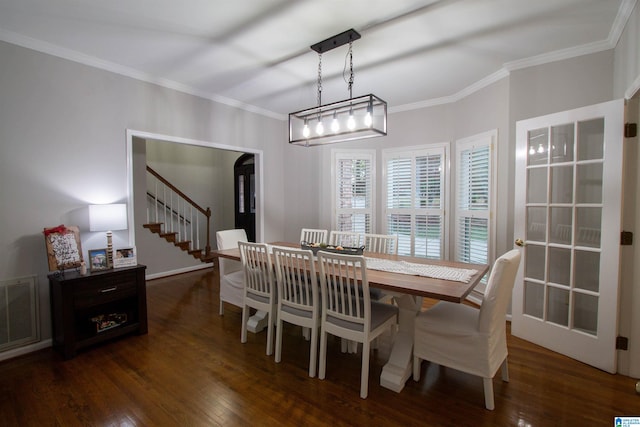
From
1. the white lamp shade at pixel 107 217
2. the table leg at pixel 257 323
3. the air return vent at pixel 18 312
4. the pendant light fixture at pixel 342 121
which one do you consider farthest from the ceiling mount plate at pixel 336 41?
the air return vent at pixel 18 312

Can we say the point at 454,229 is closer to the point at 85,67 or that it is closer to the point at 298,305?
the point at 298,305

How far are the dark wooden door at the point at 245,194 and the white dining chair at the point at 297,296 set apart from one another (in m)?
4.38

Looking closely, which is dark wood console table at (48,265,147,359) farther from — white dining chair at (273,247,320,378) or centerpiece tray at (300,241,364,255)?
centerpiece tray at (300,241,364,255)

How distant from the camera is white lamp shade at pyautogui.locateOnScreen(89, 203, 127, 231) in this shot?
110 inches

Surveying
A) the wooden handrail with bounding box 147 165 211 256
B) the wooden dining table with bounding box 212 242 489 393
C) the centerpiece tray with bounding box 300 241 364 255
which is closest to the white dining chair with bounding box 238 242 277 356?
the centerpiece tray with bounding box 300 241 364 255

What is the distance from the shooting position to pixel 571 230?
8.43 feet

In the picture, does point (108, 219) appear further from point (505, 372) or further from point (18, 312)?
point (505, 372)

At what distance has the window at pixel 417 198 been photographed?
4.18 m

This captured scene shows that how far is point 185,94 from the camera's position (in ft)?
12.3

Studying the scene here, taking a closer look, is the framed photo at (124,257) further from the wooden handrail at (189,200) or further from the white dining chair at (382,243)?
the wooden handrail at (189,200)

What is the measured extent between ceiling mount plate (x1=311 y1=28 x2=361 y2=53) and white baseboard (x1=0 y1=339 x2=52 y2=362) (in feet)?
12.0

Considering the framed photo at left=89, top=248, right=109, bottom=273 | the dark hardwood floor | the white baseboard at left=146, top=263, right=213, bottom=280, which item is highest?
the framed photo at left=89, top=248, right=109, bottom=273

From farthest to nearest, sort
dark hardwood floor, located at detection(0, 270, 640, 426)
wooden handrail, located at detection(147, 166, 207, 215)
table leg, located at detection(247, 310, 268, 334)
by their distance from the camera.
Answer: wooden handrail, located at detection(147, 166, 207, 215) → table leg, located at detection(247, 310, 268, 334) → dark hardwood floor, located at detection(0, 270, 640, 426)

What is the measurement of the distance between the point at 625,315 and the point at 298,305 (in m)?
2.50
